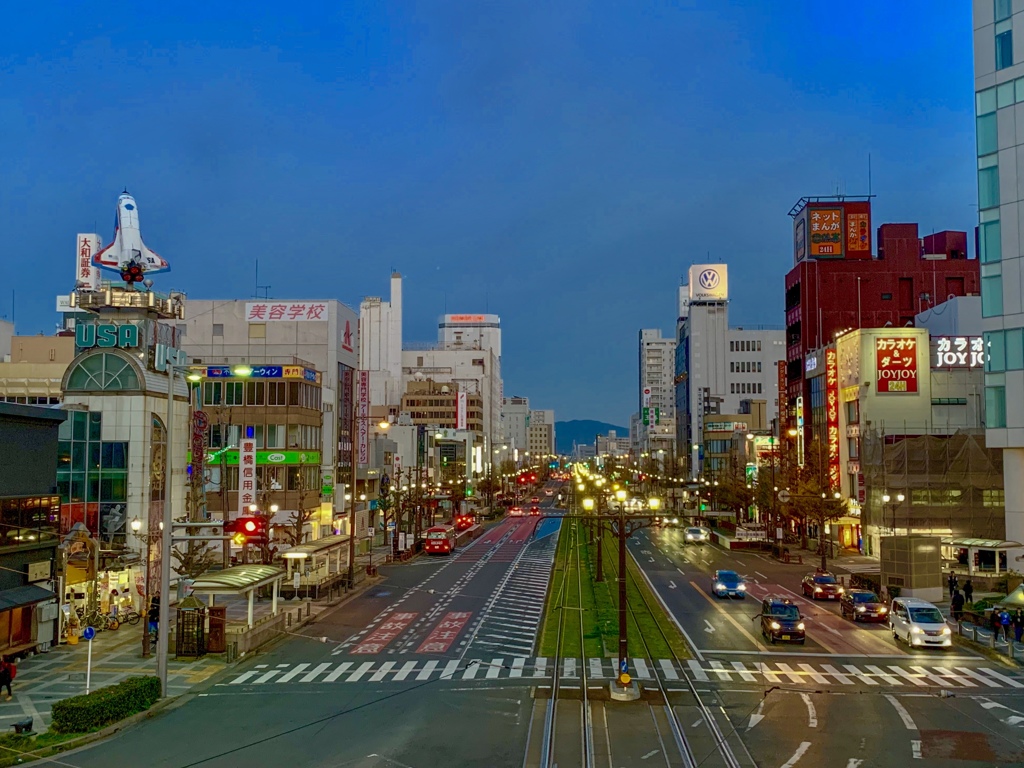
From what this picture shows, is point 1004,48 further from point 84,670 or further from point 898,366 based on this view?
point 84,670

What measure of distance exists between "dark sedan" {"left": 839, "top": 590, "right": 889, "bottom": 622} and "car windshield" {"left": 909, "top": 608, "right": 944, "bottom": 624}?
5537mm

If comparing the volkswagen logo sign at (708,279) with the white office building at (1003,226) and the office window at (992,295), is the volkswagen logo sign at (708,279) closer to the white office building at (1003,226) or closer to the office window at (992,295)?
the white office building at (1003,226)

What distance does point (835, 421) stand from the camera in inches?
3201

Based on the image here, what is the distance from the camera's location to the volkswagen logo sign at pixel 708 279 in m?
194

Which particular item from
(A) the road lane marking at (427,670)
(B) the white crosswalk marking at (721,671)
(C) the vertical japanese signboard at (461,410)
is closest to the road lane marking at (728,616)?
(B) the white crosswalk marking at (721,671)

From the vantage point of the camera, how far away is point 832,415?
81812 millimetres

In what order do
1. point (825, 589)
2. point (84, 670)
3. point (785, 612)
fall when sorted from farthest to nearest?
point (825, 589) < point (785, 612) < point (84, 670)

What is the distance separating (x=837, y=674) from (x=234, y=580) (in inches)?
918

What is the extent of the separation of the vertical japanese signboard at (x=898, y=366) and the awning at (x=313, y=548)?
150ft

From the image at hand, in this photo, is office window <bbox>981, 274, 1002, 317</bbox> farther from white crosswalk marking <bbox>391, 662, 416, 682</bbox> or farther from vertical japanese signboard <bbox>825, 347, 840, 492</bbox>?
white crosswalk marking <bbox>391, 662, 416, 682</bbox>

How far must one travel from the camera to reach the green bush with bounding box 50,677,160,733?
77.4 ft

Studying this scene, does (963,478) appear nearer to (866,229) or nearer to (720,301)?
(866,229)

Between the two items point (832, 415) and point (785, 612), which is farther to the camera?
point (832, 415)

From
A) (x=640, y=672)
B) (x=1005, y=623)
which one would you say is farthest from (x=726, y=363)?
(x=640, y=672)
